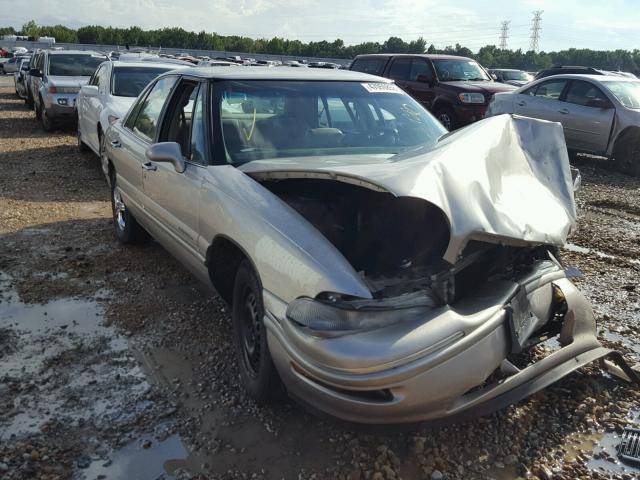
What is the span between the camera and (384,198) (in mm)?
3191

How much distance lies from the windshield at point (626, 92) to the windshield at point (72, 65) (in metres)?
10.8

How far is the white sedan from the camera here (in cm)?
848

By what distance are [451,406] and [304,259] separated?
2.80 feet

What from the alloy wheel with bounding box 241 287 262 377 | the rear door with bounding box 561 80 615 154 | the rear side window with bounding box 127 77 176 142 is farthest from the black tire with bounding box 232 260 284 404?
the rear door with bounding box 561 80 615 154

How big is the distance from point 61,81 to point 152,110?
353 inches

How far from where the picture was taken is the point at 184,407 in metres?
3.10

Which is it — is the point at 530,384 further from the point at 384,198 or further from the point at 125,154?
the point at 125,154

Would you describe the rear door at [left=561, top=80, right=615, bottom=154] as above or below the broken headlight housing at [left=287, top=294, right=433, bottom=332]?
above

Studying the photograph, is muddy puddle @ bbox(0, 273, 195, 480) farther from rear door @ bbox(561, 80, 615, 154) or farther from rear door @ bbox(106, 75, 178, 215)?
rear door @ bbox(561, 80, 615, 154)


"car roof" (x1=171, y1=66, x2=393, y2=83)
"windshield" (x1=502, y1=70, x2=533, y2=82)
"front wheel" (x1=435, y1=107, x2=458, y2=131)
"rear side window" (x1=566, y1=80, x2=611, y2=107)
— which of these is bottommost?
"front wheel" (x1=435, y1=107, x2=458, y2=131)

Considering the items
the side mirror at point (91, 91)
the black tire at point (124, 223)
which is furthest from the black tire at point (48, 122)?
the black tire at point (124, 223)

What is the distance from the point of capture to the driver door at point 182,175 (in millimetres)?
3666

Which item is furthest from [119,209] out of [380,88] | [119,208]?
[380,88]

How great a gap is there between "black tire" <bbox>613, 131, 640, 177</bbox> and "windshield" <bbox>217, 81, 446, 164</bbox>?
705cm
